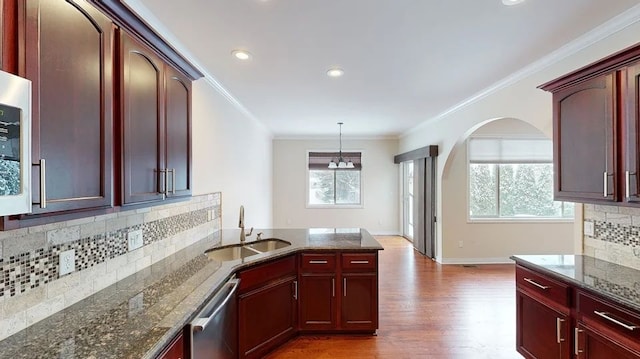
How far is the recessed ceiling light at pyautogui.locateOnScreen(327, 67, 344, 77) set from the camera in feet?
10.5

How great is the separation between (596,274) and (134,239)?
308cm

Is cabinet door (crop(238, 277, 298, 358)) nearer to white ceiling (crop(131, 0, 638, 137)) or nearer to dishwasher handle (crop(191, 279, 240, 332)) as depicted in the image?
dishwasher handle (crop(191, 279, 240, 332))

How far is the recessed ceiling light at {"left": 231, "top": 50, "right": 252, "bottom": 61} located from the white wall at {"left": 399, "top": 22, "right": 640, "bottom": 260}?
2.82m

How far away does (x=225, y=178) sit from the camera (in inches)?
155

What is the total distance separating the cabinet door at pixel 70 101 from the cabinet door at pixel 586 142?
112 inches

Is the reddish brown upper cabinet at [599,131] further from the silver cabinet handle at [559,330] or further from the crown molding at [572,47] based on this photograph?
the silver cabinet handle at [559,330]

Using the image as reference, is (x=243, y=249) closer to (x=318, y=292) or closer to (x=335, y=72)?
(x=318, y=292)

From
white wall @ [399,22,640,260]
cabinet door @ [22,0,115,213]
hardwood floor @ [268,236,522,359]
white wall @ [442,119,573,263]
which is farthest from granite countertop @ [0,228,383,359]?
white wall @ [442,119,573,263]

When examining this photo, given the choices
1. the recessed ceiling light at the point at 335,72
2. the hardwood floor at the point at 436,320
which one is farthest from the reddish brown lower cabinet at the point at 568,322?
the recessed ceiling light at the point at 335,72

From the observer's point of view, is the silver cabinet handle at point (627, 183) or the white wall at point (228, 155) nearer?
the silver cabinet handle at point (627, 183)

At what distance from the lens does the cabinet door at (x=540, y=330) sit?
2.01 m

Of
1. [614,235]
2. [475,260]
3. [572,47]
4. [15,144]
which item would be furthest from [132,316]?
[475,260]

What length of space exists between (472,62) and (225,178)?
120 inches

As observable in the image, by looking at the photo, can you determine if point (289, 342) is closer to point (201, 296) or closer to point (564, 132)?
point (201, 296)
